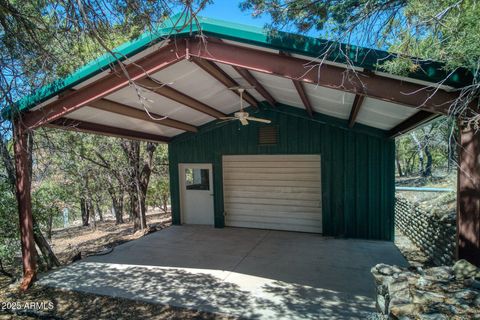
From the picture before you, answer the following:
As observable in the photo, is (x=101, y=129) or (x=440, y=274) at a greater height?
(x=101, y=129)

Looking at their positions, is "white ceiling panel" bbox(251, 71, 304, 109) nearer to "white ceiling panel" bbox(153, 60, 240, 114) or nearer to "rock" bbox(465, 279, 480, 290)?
"white ceiling panel" bbox(153, 60, 240, 114)

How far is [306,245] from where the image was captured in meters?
6.00

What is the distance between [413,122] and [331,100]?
1.29 meters

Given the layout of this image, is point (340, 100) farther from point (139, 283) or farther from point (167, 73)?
point (139, 283)

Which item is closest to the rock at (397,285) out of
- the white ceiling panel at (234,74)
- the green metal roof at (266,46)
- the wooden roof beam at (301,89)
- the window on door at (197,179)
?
the green metal roof at (266,46)

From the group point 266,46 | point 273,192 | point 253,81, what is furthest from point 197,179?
point 266,46

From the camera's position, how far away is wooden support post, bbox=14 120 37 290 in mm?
4227

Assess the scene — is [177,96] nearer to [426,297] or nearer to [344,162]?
[344,162]

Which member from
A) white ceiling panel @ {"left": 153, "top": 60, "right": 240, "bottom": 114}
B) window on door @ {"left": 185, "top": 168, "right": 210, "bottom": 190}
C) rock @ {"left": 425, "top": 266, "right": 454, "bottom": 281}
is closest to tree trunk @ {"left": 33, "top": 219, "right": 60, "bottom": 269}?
white ceiling panel @ {"left": 153, "top": 60, "right": 240, "bottom": 114}

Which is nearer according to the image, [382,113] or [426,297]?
[426,297]

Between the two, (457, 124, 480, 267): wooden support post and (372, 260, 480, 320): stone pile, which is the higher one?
(457, 124, 480, 267): wooden support post

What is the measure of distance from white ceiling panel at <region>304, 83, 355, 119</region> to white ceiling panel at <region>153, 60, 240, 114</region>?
158 cm

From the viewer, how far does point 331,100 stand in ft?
16.0

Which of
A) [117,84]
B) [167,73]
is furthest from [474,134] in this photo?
[117,84]
